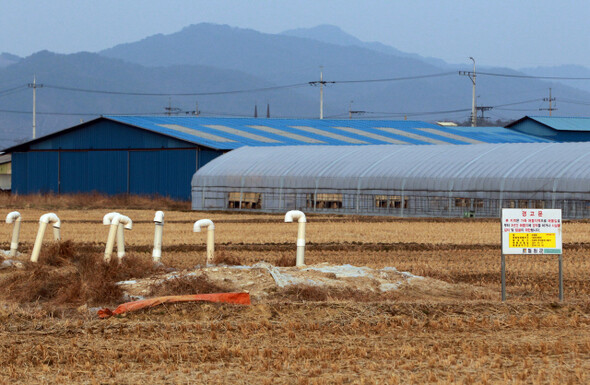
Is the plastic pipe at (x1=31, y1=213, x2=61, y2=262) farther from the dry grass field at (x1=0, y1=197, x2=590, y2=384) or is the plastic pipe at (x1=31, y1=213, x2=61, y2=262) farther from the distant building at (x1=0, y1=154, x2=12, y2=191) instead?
the distant building at (x1=0, y1=154, x2=12, y2=191)

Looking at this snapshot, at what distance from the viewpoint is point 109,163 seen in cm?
7375

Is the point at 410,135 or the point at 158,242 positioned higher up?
the point at 410,135

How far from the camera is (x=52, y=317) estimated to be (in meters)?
15.5

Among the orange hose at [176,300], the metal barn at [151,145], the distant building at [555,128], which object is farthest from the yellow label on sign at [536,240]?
the distant building at [555,128]

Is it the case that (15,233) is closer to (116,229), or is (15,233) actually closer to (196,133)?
(116,229)

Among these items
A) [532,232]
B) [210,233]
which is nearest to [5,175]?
[210,233]

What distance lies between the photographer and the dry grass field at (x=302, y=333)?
37.9 feet

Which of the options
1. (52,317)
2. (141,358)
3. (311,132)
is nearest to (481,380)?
(141,358)

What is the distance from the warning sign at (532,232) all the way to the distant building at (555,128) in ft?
266

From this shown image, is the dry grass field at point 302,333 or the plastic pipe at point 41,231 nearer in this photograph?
the dry grass field at point 302,333

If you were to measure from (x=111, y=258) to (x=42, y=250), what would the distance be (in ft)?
11.4

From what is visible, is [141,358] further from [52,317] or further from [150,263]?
[150,263]

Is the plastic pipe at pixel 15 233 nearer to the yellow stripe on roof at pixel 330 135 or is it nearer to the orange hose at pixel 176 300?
the orange hose at pixel 176 300

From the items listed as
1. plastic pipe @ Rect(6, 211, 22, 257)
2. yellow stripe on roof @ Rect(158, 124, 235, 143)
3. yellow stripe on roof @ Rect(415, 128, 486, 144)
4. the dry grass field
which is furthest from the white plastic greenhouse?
plastic pipe @ Rect(6, 211, 22, 257)
